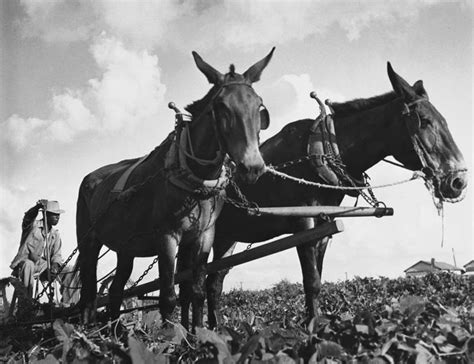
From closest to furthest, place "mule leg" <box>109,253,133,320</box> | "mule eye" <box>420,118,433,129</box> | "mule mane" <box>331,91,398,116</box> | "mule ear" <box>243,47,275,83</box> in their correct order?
1. "mule ear" <box>243,47,275,83</box>
2. "mule eye" <box>420,118,433,129</box>
3. "mule mane" <box>331,91,398,116</box>
4. "mule leg" <box>109,253,133,320</box>

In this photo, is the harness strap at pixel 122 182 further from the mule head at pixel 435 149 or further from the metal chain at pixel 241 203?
the mule head at pixel 435 149

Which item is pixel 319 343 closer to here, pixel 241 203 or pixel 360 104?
pixel 241 203

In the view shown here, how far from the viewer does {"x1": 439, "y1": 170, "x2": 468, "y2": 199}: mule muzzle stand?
4.95 meters

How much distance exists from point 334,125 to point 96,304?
3313mm

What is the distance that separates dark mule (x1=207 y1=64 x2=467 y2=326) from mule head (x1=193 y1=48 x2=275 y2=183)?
3.89 feet

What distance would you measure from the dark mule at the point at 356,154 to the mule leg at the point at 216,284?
55 cm

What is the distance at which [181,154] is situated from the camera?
4.52 meters

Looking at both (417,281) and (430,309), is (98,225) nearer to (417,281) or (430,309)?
(430,309)

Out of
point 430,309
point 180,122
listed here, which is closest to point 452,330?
point 430,309

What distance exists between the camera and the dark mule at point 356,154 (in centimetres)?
502

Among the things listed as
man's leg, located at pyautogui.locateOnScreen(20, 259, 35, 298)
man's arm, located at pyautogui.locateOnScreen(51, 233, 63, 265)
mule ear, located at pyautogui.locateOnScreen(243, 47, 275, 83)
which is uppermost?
mule ear, located at pyautogui.locateOnScreen(243, 47, 275, 83)

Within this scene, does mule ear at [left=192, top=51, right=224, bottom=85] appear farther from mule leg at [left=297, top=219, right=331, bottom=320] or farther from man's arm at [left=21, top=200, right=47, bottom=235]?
man's arm at [left=21, top=200, right=47, bottom=235]

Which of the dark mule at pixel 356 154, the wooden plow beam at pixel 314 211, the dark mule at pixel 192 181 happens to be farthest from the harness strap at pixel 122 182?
the wooden plow beam at pixel 314 211

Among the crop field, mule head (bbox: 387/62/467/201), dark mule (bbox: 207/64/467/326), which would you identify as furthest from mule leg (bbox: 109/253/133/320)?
the crop field
